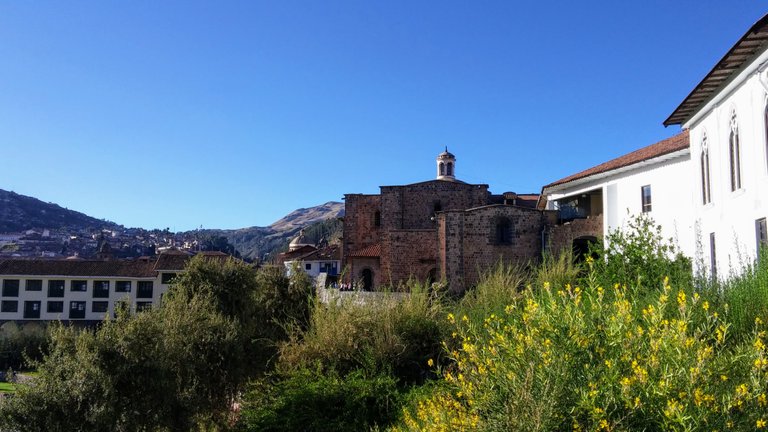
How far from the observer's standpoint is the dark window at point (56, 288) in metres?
53.5

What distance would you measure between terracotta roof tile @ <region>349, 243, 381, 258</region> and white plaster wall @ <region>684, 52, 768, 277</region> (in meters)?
23.6

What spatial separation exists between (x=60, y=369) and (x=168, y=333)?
2.05 meters

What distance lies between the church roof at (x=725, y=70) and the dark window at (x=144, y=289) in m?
49.9

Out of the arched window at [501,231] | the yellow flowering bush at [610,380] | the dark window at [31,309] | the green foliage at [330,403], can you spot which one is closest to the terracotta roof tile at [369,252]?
the arched window at [501,231]

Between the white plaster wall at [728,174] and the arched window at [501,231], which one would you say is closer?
the white plaster wall at [728,174]

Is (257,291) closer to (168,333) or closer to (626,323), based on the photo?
(168,333)

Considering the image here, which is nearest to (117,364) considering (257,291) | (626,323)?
(257,291)

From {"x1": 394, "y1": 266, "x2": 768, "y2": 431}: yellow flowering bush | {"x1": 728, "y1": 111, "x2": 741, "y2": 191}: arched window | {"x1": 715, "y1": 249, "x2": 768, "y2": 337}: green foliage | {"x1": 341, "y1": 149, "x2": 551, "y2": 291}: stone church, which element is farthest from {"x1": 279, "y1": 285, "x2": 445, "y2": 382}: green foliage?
{"x1": 341, "y1": 149, "x2": 551, "y2": 291}: stone church

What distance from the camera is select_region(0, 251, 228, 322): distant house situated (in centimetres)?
5275

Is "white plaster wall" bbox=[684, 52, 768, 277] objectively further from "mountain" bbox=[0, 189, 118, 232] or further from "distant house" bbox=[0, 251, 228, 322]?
"mountain" bbox=[0, 189, 118, 232]

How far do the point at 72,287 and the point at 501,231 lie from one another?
42.2 m

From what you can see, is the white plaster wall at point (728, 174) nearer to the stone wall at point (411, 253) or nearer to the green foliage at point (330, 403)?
the green foliage at point (330, 403)

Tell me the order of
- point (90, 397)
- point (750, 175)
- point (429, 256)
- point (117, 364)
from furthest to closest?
point (429, 256), point (750, 175), point (117, 364), point (90, 397)

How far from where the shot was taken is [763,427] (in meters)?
4.18
